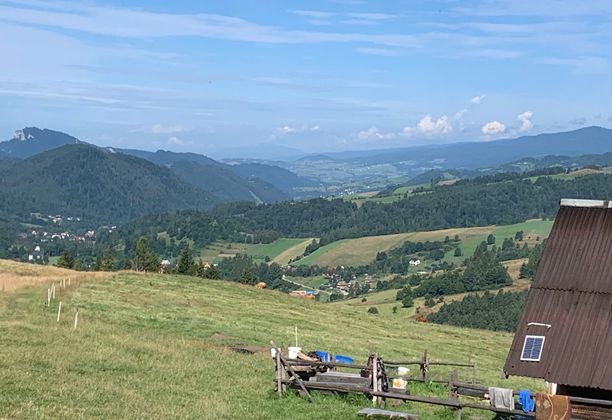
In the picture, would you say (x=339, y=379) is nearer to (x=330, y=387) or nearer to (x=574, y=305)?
(x=330, y=387)

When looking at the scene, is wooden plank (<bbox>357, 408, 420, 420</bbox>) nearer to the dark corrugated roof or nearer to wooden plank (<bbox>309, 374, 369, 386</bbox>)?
wooden plank (<bbox>309, 374, 369, 386</bbox>)

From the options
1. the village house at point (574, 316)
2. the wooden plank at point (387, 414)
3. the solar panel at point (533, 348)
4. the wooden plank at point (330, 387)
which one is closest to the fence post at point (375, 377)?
the wooden plank at point (330, 387)

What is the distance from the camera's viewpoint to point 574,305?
2397 cm

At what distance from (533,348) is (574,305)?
2.17m

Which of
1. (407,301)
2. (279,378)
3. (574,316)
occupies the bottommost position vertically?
(407,301)

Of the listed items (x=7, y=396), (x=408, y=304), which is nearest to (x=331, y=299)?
(x=408, y=304)

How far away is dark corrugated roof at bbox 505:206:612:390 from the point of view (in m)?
22.6

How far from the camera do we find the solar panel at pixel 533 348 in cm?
2331

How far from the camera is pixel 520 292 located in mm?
159375

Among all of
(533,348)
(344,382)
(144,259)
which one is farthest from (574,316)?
(144,259)

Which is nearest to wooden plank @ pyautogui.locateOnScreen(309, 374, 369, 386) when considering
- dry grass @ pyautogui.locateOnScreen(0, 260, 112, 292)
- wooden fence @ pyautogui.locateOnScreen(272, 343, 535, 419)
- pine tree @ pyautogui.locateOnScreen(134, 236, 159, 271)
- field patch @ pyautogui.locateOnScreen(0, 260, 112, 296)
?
wooden fence @ pyautogui.locateOnScreen(272, 343, 535, 419)

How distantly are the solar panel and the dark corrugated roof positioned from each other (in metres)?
0.14

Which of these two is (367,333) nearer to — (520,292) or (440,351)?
(440,351)

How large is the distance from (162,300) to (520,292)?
123 meters
